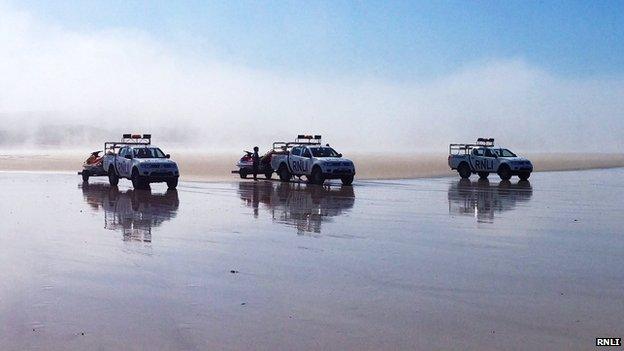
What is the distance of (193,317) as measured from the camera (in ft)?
24.9

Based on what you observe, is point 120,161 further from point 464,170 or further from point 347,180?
point 464,170

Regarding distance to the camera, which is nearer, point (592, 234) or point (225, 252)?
point (225, 252)

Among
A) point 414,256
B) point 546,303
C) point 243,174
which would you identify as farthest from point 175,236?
point 243,174

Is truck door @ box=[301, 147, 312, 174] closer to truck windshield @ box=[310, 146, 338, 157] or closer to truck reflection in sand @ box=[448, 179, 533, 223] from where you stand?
truck windshield @ box=[310, 146, 338, 157]

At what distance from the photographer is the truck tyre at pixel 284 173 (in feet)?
110

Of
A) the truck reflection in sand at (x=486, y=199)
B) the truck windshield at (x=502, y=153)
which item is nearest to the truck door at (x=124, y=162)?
the truck reflection in sand at (x=486, y=199)

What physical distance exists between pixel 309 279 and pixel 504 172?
1084 inches

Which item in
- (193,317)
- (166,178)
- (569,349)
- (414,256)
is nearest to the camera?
(569,349)

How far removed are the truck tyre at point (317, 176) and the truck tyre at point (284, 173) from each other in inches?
92.6

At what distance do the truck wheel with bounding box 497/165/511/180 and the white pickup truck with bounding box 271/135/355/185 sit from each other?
807 centimetres

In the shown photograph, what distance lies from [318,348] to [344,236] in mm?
7182

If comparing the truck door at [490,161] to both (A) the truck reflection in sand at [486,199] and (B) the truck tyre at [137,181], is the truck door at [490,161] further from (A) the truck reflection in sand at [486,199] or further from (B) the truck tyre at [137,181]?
(B) the truck tyre at [137,181]

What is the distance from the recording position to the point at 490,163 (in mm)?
36500

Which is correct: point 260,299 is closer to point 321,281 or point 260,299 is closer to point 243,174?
point 321,281
